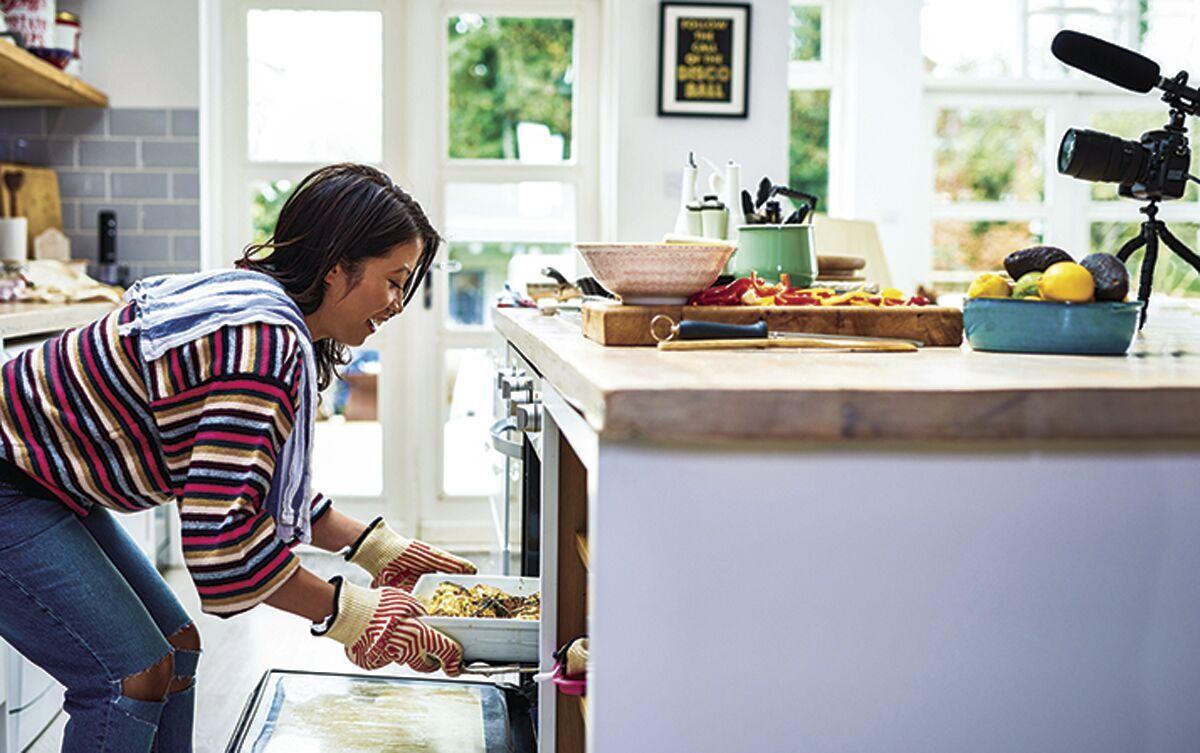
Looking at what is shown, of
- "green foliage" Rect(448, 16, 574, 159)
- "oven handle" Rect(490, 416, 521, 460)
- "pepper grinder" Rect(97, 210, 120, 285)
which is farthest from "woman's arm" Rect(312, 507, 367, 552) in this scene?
"green foliage" Rect(448, 16, 574, 159)

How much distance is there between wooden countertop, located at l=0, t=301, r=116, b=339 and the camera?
2805mm

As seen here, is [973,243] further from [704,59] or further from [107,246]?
[107,246]

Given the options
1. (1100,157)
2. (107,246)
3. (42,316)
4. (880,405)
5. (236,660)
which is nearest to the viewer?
(880,405)

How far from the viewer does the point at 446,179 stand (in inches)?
191

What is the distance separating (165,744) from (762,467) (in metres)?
1.20

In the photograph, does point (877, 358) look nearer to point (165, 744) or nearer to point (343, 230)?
point (343, 230)

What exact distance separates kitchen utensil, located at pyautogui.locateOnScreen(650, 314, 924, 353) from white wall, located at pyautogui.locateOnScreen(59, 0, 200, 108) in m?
3.38

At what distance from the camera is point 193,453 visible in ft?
4.79

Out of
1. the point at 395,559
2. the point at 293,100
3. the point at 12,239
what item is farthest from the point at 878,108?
the point at 395,559

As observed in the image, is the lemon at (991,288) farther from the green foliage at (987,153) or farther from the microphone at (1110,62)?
the green foliage at (987,153)

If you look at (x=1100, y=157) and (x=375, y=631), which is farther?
(x=1100, y=157)

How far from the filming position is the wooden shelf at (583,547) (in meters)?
1.71

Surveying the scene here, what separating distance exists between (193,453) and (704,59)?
3.38m

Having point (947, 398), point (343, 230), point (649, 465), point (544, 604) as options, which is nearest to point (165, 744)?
point (544, 604)
